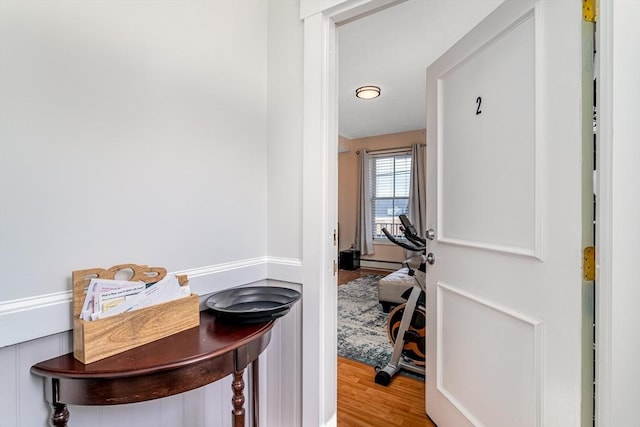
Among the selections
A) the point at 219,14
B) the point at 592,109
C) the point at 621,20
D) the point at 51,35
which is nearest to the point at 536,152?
the point at 592,109

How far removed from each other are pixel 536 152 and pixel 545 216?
23cm

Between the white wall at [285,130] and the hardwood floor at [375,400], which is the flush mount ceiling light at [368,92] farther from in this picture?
the hardwood floor at [375,400]

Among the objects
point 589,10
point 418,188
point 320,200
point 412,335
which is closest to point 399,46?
point 589,10

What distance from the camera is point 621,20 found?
71cm

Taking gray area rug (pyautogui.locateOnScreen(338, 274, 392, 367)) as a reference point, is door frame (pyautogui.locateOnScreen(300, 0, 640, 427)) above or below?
above

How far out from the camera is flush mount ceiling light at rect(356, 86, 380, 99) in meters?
3.37

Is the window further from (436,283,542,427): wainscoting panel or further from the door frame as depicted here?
the door frame

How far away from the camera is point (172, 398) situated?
3.34ft

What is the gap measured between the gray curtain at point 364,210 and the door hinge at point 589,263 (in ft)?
16.5

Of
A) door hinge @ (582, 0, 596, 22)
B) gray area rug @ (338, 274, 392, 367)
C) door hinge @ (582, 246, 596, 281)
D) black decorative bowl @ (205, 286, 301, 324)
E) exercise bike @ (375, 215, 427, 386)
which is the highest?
door hinge @ (582, 0, 596, 22)

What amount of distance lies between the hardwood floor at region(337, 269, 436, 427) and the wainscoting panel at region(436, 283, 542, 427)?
31cm

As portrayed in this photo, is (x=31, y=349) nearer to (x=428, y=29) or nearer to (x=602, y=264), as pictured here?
(x=602, y=264)

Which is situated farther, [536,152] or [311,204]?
[311,204]

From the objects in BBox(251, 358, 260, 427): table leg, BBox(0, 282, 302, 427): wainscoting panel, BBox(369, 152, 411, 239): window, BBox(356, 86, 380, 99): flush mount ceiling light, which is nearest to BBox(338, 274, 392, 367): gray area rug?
BBox(0, 282, 302, 427): wainscoting panel
